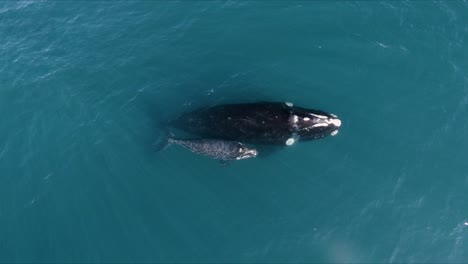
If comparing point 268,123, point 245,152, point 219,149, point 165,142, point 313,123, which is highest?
point 268,123

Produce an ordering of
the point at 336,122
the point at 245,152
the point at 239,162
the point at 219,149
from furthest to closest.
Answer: the point at 239,162 < the point at 219,149 < the point at 245,152 < the point at 336,122

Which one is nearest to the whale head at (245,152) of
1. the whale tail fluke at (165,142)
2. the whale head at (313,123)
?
the whale head at (313,123)

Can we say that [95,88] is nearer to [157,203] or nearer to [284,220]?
[157,203]

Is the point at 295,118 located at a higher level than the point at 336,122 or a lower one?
higher

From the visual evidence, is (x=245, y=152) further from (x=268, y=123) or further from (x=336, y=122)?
(x=336, y=122)

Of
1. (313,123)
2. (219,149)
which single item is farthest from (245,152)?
(313,123)

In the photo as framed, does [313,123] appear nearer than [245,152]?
Yes
